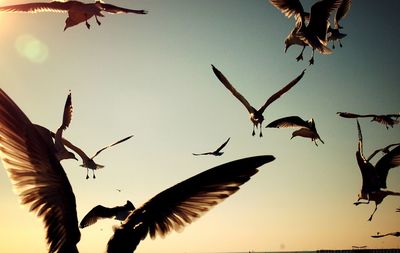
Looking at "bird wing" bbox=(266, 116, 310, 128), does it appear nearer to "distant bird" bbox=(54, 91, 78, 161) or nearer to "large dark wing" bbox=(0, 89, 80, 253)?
"distant bird" bbox=(54, 91, 78, 161)

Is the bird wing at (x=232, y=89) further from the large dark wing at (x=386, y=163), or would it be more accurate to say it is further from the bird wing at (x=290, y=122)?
the large dark wing at (x=386, y=163)

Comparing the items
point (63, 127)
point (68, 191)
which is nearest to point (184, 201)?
point (68, 191)

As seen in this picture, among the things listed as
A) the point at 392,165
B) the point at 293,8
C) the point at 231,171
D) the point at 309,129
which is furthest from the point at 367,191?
the point at 231,171

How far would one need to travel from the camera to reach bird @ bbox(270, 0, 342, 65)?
13.4 m

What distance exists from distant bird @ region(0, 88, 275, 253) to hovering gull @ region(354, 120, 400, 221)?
902cm

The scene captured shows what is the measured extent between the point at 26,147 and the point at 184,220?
120 centimetres

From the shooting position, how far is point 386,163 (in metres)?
11.1

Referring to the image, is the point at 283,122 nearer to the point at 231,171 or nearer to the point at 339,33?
the point at 339,33

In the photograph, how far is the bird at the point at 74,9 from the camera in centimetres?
1005

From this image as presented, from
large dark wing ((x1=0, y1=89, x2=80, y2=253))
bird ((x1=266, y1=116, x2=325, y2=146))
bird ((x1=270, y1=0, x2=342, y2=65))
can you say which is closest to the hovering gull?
bird ((x1=266, y1=116, x2=325, y2=146))

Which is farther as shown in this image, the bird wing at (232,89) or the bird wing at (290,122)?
the bird wing at (290,122)

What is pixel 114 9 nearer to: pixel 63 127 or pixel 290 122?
pixel 63 127

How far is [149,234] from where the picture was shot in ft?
9.16

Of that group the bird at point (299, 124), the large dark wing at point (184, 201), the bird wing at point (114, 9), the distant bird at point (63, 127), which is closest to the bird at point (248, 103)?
the bird at point (299, 124)
